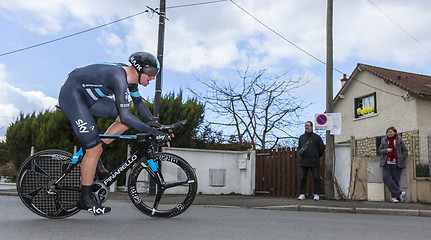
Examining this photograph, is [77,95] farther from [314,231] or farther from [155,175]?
[314,231]

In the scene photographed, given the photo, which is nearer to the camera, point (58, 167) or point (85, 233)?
point (85, 233)

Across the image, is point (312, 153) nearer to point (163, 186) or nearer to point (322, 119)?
point (322, 119)

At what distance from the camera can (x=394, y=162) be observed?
407 inches

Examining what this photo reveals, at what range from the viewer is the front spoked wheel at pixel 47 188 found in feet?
15.6

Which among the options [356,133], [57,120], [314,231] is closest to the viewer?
[314,231]

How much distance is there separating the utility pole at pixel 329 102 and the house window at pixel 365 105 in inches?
536

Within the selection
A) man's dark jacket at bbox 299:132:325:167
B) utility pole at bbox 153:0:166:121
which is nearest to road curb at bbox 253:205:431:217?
man's dark jacket at bbox 299:132:325:167

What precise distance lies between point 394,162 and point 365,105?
16037mm

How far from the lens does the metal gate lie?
12.2 meters

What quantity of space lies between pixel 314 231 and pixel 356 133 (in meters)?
22.2

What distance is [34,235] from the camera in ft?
12.3

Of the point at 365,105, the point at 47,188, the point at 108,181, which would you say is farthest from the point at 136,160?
the point at 365,105

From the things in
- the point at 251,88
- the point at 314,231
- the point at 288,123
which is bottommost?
the point at 314,231

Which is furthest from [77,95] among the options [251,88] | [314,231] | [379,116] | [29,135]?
[379,116]
